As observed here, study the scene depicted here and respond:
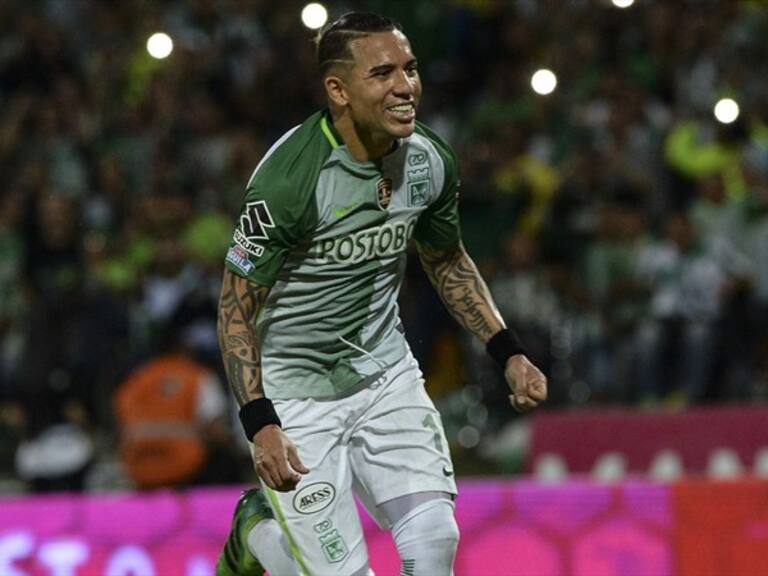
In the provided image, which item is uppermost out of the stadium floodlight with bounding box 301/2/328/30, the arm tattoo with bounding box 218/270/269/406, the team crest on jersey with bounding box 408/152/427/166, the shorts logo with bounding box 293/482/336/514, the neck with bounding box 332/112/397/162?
the stadium floodlight with bounding box 301/2/328/30

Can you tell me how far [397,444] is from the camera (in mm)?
5137

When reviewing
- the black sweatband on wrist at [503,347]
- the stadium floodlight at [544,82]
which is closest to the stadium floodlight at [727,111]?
the stadium floodlight at [544,82]

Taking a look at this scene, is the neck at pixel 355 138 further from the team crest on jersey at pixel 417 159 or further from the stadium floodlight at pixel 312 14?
the stadium floodlight at pixel 312 14

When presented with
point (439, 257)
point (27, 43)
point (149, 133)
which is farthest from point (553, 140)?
point (439, 257)

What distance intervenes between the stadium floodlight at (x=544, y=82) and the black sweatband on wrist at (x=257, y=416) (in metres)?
7.39

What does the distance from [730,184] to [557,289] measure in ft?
4.16

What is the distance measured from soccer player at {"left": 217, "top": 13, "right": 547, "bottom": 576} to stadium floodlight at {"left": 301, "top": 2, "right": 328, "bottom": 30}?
25.5 ft

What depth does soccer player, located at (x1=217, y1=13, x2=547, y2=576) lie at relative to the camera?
4945 mm

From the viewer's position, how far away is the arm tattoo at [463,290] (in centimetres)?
548

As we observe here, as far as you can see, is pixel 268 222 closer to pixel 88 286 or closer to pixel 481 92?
pixel 88 286

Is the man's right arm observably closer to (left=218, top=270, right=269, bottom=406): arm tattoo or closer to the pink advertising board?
(left=218, top=270, right=269, bottom=406): arm tattoo

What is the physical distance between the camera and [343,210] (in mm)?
5039

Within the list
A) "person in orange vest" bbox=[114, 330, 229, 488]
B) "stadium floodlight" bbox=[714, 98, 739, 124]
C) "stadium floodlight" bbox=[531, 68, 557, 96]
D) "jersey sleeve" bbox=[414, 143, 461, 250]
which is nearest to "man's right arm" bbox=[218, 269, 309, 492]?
"jersey sleeve" bbox=[414, 143, 461, 250]

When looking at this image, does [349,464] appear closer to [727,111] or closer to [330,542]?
[330,542]
